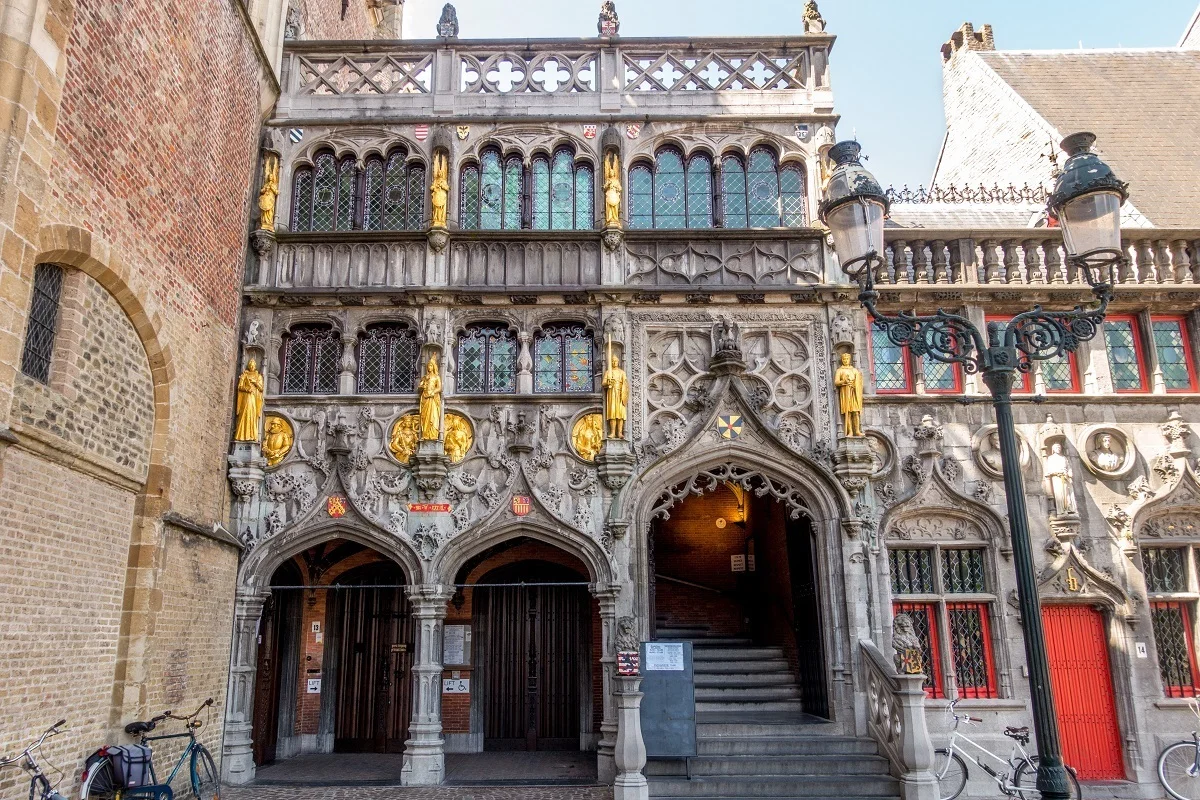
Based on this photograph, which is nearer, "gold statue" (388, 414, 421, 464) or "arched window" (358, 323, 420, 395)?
"gold statue" (388, 414, 421, 464)

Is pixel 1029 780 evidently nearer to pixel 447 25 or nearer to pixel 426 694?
pixel 426 694

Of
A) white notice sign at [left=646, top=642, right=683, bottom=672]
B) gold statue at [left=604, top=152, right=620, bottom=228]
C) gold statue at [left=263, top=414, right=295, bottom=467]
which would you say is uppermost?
gold statue at [left=604, top=152, right=620, bottom=228]

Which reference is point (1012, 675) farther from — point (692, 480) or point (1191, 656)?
point (692, 480)

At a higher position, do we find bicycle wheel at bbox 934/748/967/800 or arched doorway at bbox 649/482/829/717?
arched doorway at bbox 649/482/829/717

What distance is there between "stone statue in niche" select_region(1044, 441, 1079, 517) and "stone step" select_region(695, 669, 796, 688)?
4.87 m

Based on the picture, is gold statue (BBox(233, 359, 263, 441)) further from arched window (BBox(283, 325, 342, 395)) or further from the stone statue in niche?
the stone statue in niche

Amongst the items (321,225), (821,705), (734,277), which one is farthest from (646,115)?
(821,705)

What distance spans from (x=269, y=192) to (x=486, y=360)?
A: 14.7ft

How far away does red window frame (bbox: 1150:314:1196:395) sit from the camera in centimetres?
1407

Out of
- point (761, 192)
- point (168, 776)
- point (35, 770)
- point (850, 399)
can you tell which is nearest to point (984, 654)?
point (850, 399)

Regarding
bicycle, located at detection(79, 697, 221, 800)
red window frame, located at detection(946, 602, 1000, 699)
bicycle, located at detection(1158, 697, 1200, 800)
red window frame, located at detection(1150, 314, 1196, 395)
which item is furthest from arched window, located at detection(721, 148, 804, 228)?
bicycle, located at detection(79, 697, 221, 800)

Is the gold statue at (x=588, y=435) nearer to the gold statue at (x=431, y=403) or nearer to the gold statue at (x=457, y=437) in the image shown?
the gold statue at (x=457, y=437)

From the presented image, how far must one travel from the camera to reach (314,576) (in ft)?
51.4

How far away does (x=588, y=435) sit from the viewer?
44.3ft
